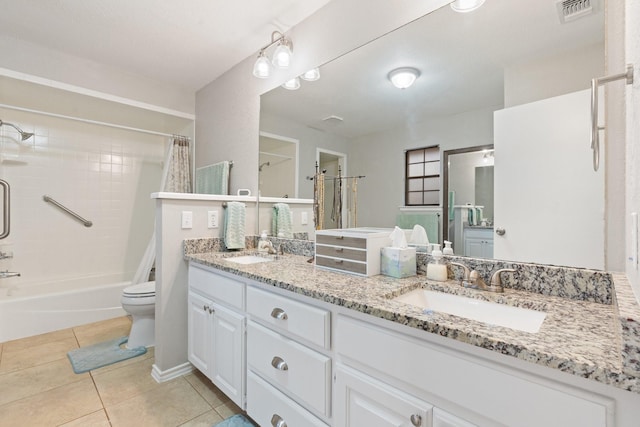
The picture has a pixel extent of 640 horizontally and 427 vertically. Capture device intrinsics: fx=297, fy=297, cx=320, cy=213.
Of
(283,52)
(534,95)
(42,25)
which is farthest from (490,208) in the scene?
(42,25)

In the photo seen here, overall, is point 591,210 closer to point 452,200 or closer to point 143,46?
point 452,200

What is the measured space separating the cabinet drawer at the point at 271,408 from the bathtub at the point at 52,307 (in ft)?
7.76

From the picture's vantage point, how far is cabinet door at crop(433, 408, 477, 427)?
76cm

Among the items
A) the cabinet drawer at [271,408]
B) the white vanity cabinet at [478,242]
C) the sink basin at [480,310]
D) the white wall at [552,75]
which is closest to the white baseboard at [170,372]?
the cabinet drawer at [271,408]

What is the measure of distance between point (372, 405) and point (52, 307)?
3128 millimetres

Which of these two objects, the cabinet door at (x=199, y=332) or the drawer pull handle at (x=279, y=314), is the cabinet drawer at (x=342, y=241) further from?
the cabinet door at (x=199, y=332)

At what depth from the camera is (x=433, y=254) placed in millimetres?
1314

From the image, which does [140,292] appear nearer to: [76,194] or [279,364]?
[279,364]

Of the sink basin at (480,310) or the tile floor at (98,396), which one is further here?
the tile floor at (98,396)

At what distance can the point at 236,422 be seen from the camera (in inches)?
61.8

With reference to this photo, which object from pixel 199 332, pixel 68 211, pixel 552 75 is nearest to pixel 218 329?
pixel 199 332

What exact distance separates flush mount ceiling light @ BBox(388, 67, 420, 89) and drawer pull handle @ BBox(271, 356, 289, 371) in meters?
1.45

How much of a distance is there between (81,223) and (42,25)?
6.85 ft

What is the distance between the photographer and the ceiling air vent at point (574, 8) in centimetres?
104
